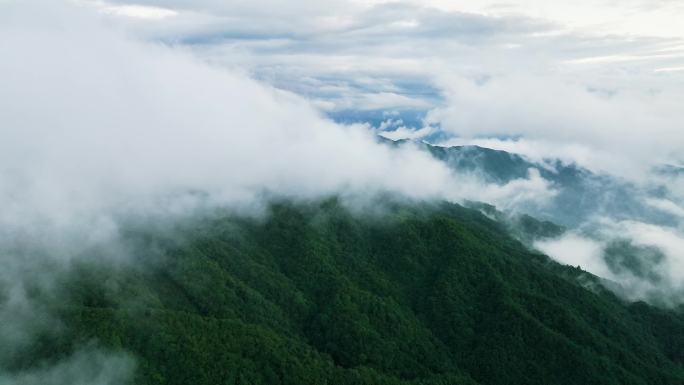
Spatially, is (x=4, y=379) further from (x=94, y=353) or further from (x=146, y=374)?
(x=146, y=374)

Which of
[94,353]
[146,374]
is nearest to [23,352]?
[94,353]

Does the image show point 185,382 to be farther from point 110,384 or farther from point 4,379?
point 4,379

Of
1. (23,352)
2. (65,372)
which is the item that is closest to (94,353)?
(65,372)

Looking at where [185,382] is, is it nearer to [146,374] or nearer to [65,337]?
[146,374]

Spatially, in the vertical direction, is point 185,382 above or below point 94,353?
below

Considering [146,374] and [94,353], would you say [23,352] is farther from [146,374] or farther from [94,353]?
[146,374]

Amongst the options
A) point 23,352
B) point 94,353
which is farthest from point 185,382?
point 23,352

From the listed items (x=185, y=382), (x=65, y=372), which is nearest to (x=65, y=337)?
(x=65, y=372)
